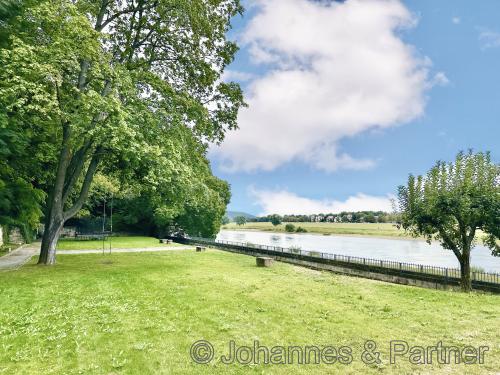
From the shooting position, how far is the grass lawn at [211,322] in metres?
4.98

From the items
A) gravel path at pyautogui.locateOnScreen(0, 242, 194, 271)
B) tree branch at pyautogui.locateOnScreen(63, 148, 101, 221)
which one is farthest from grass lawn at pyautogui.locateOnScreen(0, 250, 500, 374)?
gravel path at pyautogui.locateOnScreen(0, 242, 194, 271)

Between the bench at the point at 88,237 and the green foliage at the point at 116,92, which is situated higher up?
the green foliage at the point at 116,92

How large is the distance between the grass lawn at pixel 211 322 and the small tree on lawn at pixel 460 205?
294 inches

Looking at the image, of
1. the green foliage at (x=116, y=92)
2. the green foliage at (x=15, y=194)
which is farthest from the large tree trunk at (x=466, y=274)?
the green foliage at (x=15, y=194)

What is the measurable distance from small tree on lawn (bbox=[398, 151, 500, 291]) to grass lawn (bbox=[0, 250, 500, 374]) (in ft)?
24.5

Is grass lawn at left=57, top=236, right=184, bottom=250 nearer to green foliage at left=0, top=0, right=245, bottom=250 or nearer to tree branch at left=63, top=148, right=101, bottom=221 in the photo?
green foliage at left=0, top=0, right=245, bottom=250

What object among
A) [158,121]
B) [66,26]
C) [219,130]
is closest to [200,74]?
[219,130]

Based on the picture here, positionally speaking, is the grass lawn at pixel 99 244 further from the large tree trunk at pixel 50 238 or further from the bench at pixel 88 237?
the large tree trunk at pixel 50 238

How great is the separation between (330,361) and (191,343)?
2452 millimetres

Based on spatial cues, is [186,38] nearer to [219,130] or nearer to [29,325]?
[219,130]

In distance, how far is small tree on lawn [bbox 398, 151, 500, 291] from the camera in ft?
51.7

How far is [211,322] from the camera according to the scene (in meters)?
6.94

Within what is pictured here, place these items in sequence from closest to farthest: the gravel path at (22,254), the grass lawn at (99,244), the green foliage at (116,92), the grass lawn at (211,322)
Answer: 1. the grass lawn at (211,322)
2. the green foliage at (116,92)
3. the gravel path at (22,254)
4. the grass lawn at (99,244)

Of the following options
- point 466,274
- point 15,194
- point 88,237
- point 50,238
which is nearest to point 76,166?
point 50,238
